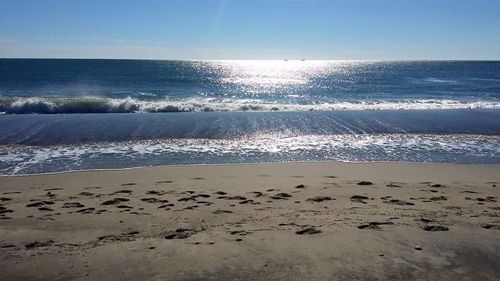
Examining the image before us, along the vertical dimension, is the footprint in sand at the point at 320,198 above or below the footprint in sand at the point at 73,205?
below

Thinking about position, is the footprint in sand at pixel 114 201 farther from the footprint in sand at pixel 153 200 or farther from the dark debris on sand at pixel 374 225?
the dark debris on sand at pixel 374 225

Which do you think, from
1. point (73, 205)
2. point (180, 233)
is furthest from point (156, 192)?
point (180, 233)

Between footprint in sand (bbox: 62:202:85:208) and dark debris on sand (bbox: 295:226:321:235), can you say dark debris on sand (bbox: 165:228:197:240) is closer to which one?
dark debris on sand (bbox: 295:226:321:235)

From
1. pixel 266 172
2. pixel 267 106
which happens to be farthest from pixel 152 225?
pixel 267 106

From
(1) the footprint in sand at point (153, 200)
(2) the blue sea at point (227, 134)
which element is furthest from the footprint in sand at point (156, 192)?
(2) the blue sea at point (227, 134)

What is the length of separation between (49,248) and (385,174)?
25.0 feet

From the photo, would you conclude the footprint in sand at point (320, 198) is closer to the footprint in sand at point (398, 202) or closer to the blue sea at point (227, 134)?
the footprint in sand at point (398, 202)

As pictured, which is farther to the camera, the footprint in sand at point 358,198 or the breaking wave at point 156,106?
→ the breaking wave at point 156,106

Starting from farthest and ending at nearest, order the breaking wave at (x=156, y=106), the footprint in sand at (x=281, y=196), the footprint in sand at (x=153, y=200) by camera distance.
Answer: the breaking wave at (x=156, y=106) → the footprint in sand at (x=281, y=196) → the footprint in sand at (x=153, y=200)

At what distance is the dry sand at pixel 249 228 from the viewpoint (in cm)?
465

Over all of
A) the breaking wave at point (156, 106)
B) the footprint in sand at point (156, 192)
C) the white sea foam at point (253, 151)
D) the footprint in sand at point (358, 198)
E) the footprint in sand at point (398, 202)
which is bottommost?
the white sea foam at point (253, 151)

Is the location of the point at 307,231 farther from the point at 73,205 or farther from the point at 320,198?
the point at 73,205

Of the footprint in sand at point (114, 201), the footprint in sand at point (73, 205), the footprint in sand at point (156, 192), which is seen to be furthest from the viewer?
the footprint in sand at point (156, 192)

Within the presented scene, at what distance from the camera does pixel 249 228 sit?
5.90 m
